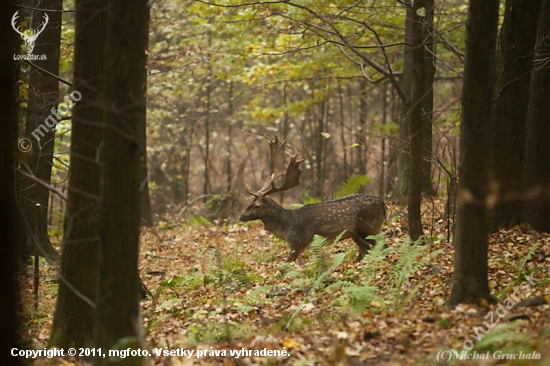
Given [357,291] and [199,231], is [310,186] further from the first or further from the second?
[357,291]

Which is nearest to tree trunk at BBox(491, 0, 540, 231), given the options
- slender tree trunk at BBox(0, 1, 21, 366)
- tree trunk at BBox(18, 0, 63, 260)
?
slender tree trunk at BBox(0, 1, 21, 366)

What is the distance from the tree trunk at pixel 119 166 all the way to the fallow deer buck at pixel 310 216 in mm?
6279

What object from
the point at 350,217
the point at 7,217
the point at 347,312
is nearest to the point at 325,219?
the point at 350,217

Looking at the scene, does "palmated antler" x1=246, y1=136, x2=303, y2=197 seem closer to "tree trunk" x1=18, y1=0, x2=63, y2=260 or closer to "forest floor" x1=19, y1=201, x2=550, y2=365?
"forest floor" x1=19, y1=201, x2=550, y2=365

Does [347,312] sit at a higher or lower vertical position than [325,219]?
lower

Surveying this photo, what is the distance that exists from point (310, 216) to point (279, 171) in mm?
1291

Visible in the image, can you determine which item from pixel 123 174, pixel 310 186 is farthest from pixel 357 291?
pixel 310 186

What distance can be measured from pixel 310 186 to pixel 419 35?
18.4 meters

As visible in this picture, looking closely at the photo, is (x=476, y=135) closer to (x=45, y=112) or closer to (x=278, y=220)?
(x=278, y=220)

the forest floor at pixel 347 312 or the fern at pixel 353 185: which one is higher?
the fern at pixel 353 185

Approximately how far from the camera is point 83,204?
23.5ft

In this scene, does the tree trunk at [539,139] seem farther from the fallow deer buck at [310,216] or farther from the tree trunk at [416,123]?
the fallow deer buck at [310,216]

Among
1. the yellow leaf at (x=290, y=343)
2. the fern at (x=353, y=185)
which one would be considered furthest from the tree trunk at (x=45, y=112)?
the fern at (x=353, y=185)

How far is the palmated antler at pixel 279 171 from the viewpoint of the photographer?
42.0ft
